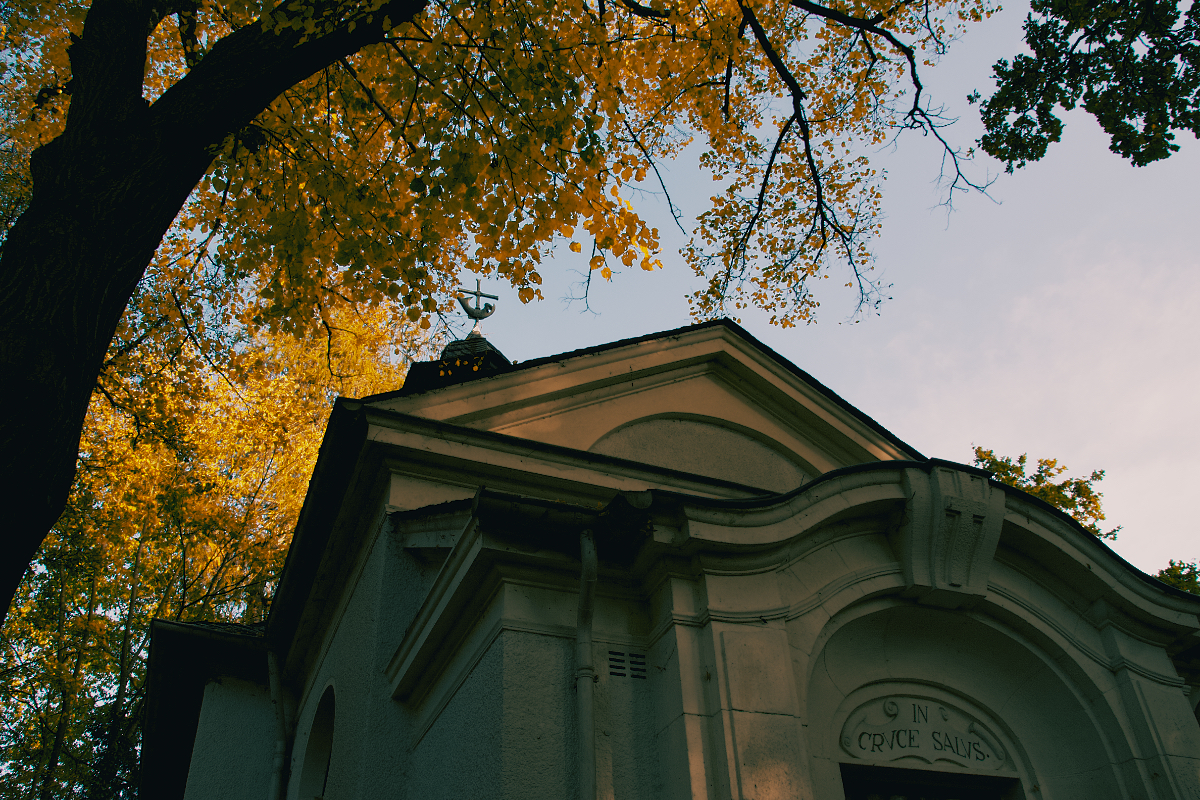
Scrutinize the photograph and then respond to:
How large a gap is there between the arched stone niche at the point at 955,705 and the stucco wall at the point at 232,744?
26.0 feet

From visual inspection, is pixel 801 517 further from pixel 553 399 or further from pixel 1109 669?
pixel 553 399

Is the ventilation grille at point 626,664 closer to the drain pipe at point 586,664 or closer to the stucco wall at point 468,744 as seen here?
the drain pipe at point 586,664

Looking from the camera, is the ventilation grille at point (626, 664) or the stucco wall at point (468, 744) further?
the ventilation grille at point (626, 664)

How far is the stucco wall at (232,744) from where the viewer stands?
997 cm

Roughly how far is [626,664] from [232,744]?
792cm

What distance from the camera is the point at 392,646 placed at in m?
6.34

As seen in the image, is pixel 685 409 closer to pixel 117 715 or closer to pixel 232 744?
pixel 232 744

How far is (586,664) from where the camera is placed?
455cm

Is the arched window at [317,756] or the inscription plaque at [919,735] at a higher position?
the arched window at [317,756]

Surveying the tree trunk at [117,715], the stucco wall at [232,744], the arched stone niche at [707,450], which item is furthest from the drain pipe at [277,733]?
the tree trunk at [117,715]

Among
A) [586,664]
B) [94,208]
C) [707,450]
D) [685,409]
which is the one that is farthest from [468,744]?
[685,409]

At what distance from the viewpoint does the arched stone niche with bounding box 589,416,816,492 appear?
9.05 metres

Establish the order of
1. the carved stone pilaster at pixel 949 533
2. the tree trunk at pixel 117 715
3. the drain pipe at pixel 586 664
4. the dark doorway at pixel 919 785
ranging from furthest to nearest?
the tree trunk at pixel 117 715 → the carved stone pilaster at pixel 949 533 → the dark doorway at pixel 919 785 → the drain pipe at pixel 586 664

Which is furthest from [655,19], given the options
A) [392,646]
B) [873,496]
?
[392,646]
